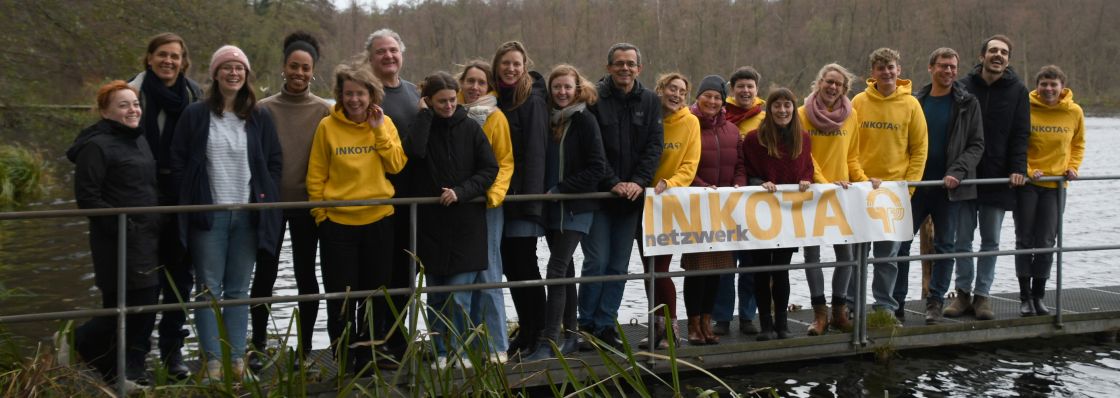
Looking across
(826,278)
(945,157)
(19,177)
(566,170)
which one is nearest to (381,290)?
(566,170)

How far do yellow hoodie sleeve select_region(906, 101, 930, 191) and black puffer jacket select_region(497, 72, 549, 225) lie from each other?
2.72 metres

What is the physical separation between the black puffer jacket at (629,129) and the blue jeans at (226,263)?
210 centimetres

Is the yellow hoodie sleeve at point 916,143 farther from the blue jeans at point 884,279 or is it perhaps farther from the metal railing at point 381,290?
the blue jeans at point 884,279

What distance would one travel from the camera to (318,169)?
6211mm

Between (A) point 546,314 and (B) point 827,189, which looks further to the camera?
(B) point 827,189

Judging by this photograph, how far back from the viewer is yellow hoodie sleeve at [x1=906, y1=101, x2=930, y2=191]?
7.82 metres

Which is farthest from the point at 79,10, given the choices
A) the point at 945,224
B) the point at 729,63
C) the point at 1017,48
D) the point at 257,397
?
the point at 1017,48

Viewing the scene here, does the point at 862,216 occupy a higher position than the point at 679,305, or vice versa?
the point at 862,216

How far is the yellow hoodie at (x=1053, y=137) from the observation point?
27.4 ft

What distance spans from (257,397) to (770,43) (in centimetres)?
7515

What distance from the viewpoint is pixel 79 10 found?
17.4m

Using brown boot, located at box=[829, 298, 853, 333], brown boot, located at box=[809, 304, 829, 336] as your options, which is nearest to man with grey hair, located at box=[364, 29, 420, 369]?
brown boot, located at box=[809, 304, 829, 336]

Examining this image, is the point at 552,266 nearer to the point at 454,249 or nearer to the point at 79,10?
the point at 454,249

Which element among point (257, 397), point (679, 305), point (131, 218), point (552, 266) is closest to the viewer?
point (257, 397)
